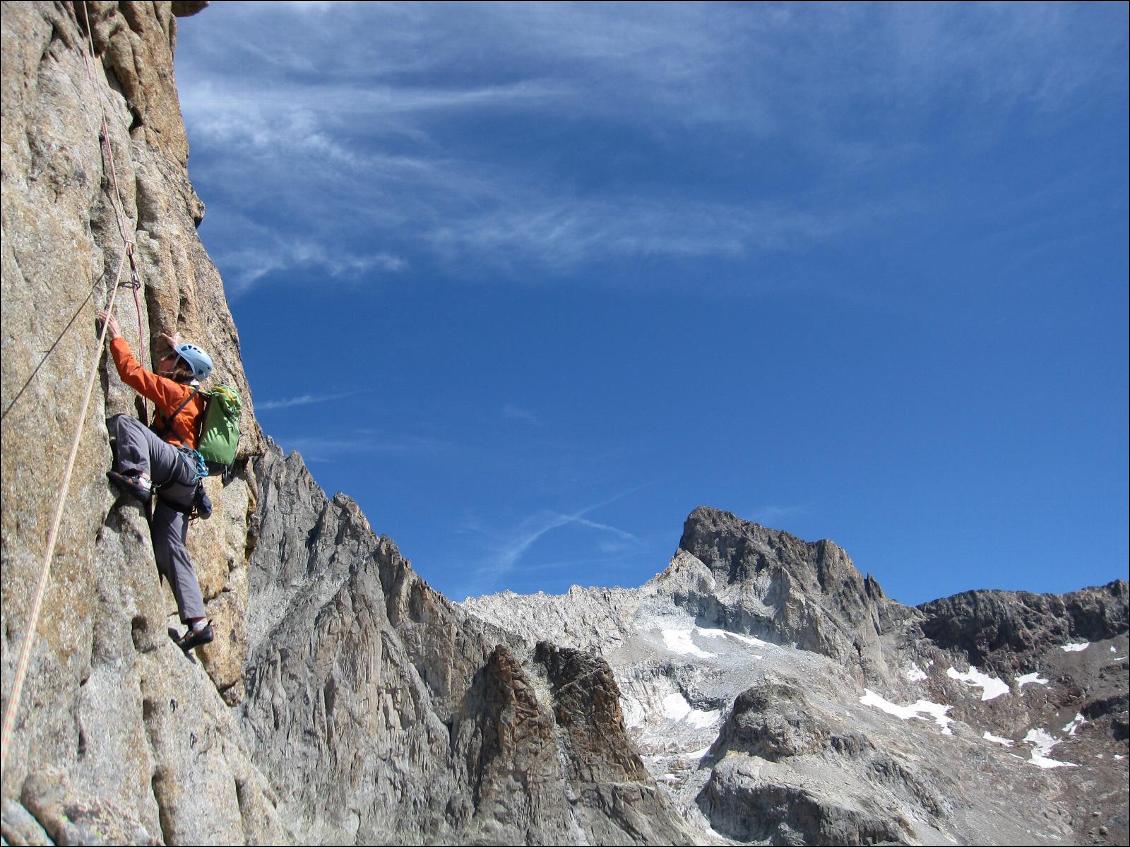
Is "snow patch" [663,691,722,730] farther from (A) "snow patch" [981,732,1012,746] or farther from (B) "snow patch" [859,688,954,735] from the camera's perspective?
(A) "snow patch" [981,732,1012,746]

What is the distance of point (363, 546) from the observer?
4552 inches

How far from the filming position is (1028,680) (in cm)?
17562

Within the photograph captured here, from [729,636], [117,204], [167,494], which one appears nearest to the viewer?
[167,494]

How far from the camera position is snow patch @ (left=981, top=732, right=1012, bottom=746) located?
15988cm

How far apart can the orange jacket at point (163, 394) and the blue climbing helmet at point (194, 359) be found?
0.24 m

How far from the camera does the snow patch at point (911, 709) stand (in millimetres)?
161375

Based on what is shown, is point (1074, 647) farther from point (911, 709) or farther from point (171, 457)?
point (171, 457)

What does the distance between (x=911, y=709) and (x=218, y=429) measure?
557 ft

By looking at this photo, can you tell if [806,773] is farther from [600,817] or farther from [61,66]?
[61,66]

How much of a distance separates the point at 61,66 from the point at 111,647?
6428mm

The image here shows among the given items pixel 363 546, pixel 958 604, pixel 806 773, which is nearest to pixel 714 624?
pixel 958 604

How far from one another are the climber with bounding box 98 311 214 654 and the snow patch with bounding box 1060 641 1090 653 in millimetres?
192621

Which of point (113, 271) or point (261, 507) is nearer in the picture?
point (113, 271)

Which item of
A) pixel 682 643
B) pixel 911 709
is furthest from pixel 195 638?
pixel 911 709
